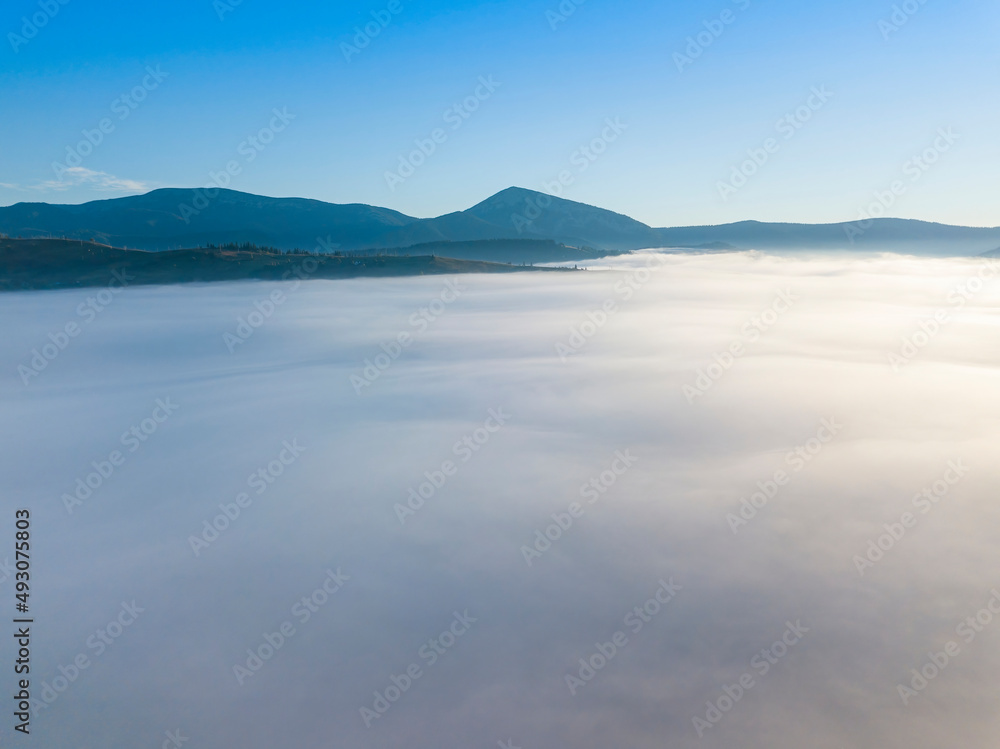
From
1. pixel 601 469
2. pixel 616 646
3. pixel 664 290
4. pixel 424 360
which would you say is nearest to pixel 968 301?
pixel 664 290

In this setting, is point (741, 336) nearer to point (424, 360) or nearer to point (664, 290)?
point (424, 360)
